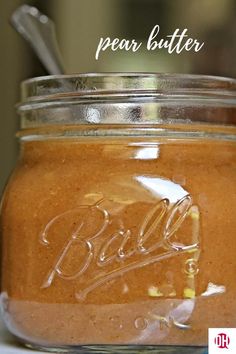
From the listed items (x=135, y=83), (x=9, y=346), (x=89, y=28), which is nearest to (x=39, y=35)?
(x=135, y=83)

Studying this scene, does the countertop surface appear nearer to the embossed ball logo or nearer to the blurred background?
the embossed ball logo

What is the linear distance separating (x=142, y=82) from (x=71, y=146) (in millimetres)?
91

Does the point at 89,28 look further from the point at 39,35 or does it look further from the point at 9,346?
the point at 9,346

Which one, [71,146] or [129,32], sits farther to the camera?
[129,32]

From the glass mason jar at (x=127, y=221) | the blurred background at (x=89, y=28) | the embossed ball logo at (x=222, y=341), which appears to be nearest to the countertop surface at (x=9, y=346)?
the glass mason jar at (x=127, y=221)

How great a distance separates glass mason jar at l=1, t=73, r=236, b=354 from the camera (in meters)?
0.76

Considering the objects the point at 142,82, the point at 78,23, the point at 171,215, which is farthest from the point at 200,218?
the point at 78,23

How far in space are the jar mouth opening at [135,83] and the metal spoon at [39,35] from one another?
0.49ft

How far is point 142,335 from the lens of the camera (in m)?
0.77

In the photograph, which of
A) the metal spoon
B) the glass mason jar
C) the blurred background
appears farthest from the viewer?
the blurred background

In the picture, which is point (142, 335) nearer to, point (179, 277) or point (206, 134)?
point (179, 277)

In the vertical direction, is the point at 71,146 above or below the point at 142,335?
above

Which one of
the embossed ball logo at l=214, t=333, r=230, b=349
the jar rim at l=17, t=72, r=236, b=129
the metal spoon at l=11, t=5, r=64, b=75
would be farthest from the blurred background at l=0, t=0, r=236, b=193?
the embossed ball logo at l=214, t=333, r=230, b=349

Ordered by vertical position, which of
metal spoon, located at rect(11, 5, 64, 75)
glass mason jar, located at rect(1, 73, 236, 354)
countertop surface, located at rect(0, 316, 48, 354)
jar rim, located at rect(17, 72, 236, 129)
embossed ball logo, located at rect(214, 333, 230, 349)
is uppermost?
metal spoon, located at rect(11, 5, 64, 75)
